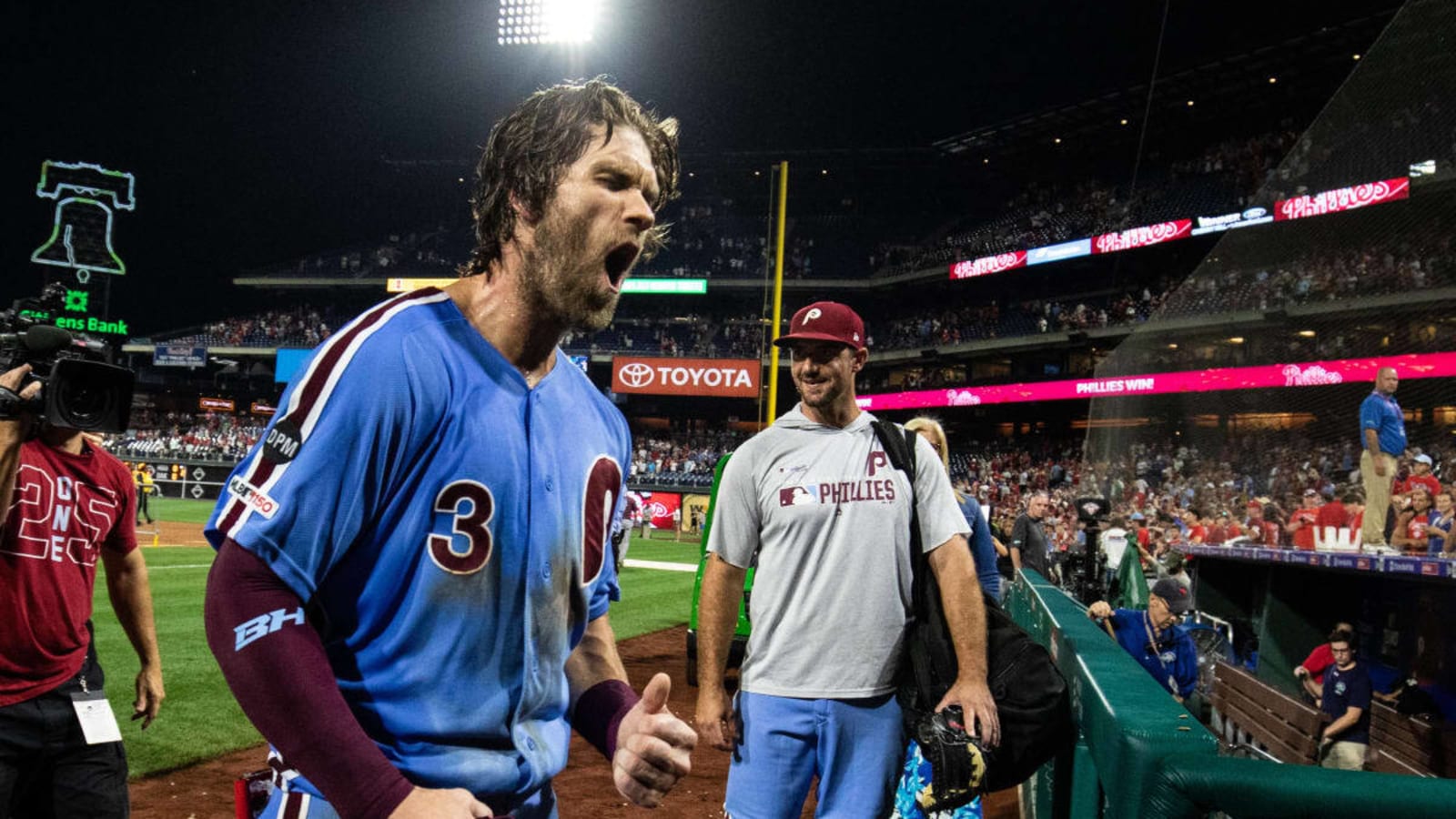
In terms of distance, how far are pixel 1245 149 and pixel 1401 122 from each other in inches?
1362

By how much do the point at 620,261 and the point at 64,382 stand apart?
81.1 inches

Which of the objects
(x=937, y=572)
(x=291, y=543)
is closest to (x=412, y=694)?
(x=291, y=543)

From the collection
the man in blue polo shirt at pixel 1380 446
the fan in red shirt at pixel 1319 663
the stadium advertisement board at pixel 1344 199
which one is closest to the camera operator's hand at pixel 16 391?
the stadium advertisement board at pixel 1344 199

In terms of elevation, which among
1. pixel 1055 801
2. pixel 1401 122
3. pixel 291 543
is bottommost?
pixel 1055 801

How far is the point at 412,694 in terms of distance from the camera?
1.37 meters

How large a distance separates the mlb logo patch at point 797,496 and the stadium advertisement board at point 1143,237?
119ft

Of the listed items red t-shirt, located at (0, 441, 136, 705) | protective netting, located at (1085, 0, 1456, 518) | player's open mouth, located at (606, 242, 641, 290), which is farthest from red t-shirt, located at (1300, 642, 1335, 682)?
red t-shirt, located at (0, 441, 136, 705)

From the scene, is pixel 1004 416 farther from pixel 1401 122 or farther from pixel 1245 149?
pixel 1401 122

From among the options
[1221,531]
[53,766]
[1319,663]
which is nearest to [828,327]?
[53,766]

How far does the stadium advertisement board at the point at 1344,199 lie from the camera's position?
662 cm

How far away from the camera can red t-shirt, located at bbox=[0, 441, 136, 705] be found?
3.02m

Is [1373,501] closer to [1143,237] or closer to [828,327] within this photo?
[828,327]

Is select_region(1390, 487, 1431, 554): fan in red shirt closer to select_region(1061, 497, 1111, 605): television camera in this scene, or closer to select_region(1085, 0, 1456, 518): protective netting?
Answer: select_region(1085, 0, 1456, 518): protective netting

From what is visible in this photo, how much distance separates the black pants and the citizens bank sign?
34.3m
